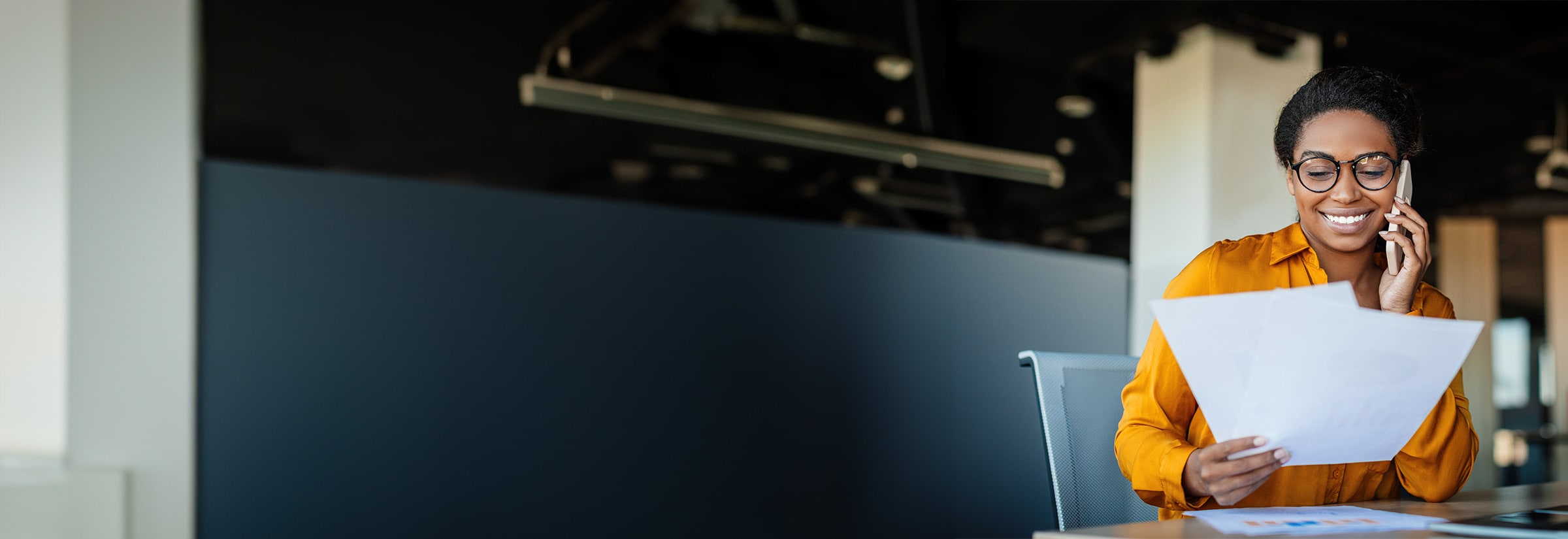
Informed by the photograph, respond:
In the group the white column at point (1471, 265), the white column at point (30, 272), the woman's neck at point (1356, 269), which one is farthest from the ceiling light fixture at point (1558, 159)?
the white column at point (30, 272)

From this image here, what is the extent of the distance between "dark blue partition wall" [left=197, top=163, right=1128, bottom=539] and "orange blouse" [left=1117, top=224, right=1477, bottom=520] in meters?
1.97

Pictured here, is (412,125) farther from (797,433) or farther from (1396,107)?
(1396,107)

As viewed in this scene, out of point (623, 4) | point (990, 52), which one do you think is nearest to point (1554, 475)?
point (990, 52)

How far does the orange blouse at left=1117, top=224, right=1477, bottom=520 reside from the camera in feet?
4.46

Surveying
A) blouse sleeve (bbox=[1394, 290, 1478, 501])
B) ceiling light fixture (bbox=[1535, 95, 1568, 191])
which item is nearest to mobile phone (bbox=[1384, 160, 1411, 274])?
blouse sleeve (bbox=[1394, 290, 1478, 501])

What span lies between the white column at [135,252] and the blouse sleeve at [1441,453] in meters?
2.56

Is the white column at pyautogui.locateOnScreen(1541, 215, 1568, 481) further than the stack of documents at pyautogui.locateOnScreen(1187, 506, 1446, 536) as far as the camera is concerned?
Yes

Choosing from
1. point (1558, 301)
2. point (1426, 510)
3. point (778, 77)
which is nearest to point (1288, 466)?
point (1426, 510)

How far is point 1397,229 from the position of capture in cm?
134

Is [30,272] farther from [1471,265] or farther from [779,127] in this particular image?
[1471,265]

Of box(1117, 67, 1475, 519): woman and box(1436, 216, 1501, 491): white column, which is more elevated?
box(1436, 216, 1501, 491): white column

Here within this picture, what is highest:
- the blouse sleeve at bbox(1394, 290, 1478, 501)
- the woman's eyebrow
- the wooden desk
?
the woman's eyebrow

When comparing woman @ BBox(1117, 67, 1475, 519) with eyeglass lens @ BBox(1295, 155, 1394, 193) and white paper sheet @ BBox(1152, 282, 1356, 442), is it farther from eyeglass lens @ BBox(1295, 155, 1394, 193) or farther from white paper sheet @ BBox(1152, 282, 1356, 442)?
white paper sheet @ BBox(1152, 282, 1356, 442)

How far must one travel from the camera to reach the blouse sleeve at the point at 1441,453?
4.51 feet
